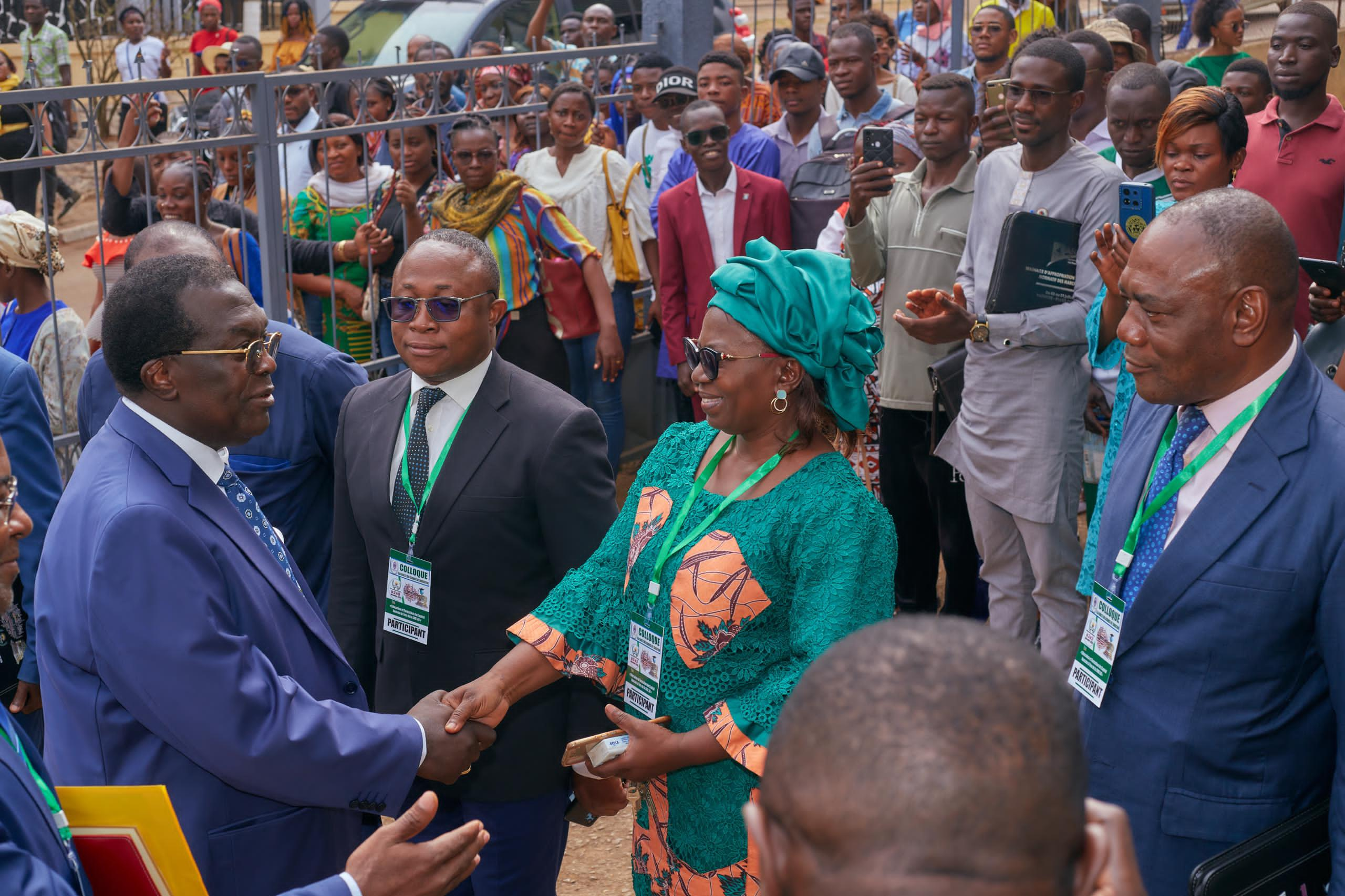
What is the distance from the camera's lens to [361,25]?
1312 cm

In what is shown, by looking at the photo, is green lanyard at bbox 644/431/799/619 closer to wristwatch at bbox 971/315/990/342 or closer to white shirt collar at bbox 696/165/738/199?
wristwatch at bbox 971/315/990/342

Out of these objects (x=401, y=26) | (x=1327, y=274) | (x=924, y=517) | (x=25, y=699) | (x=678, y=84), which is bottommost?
(x=924, y=517)

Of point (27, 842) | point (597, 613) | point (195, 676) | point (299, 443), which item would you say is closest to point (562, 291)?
point (299, 443)

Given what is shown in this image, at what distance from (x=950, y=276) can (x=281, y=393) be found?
2.90 meters

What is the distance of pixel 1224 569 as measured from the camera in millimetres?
2557

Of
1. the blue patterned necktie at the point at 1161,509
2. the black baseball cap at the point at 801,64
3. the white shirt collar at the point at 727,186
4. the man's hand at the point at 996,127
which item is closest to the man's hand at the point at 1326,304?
the blue patterned necktie at the point at 1161,509

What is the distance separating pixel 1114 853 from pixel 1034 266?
12.5 ft

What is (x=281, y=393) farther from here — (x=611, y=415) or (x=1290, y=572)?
(x=611, y=415)

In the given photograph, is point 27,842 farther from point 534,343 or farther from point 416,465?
point 534,343

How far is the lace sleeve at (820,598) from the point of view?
2.59m

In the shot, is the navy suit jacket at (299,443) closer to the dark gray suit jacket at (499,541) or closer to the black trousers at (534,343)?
the dark gray suit jacket at (499,541)

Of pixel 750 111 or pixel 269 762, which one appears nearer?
pixel 269 762

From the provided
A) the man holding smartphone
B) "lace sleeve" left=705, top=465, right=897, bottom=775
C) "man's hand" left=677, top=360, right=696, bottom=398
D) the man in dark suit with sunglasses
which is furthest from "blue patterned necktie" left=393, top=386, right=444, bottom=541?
"man's hand" left=677, top=360, right=696, bottom=398

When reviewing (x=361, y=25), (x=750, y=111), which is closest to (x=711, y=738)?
(x=750, y=111)
